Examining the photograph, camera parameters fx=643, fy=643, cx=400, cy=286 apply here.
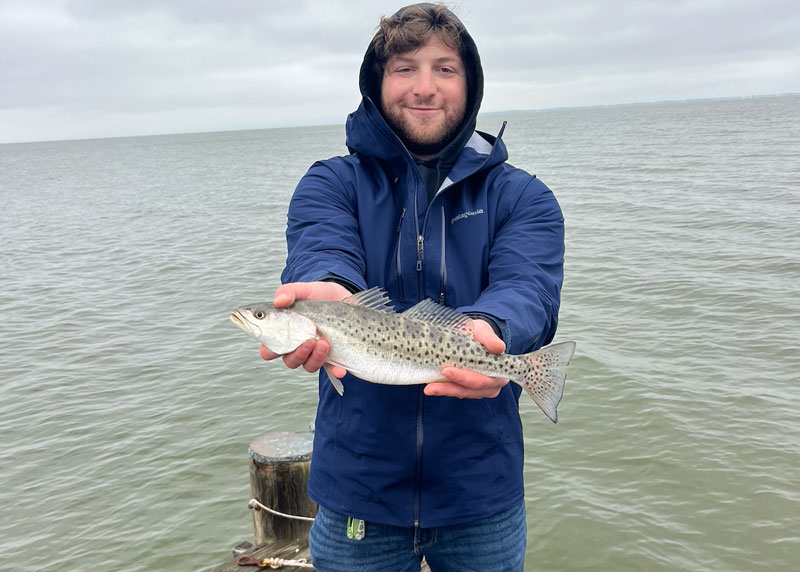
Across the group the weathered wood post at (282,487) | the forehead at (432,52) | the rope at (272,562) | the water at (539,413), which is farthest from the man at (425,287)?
the water at (539,413)

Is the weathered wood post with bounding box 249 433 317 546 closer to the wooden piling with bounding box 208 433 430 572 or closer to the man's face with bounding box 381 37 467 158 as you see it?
the wooden piling with bounding box 208 433 430 572

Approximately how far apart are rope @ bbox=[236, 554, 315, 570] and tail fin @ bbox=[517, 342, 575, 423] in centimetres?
358

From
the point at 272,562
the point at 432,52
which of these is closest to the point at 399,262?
the point at 432,52

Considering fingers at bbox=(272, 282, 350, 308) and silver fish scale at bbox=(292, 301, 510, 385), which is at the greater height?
fingers at bbox=(272, 282, 350, 308)

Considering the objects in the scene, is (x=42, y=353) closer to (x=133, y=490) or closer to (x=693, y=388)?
(x=133, y=490)

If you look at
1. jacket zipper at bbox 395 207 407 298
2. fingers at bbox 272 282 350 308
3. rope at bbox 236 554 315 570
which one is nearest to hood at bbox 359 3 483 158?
jacket zipper at bbox 395 207 407 298

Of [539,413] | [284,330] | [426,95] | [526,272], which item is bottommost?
[539,413]

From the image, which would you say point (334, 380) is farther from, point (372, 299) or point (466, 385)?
point (466, 385)

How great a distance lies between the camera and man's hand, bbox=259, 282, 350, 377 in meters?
3.49

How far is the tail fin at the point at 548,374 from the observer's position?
3.77 meters

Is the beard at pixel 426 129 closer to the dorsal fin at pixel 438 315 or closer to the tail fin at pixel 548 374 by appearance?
the dorsal fin at pixel 438 315

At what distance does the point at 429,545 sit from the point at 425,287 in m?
1.45

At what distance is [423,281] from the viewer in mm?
3738

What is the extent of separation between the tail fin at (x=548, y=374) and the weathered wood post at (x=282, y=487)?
3.47m
